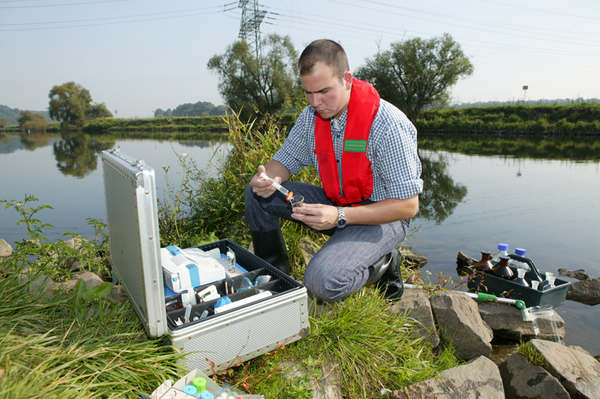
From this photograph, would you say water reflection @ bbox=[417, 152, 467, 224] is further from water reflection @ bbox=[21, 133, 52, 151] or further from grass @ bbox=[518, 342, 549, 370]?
water reflection @ bbox=[21, 133, 52, 151]

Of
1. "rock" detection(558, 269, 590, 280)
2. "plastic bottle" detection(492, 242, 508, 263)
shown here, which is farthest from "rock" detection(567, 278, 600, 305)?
"plastic bottle" detection(492, 242, 508, 263)

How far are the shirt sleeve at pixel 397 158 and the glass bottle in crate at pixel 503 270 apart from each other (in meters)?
1.76

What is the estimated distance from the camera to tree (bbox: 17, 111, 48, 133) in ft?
163

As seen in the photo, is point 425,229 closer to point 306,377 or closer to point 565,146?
point 306,377

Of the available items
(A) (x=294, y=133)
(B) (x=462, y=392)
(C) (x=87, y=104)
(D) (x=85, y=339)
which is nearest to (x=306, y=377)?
(B) (x=462, y=392)

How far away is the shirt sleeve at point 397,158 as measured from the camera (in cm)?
237

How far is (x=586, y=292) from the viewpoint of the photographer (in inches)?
167

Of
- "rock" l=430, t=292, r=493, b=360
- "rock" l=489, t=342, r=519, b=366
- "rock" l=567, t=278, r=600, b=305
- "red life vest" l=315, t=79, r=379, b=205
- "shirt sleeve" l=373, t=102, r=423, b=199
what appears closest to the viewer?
"shirt sleeve" l=373, t=102, r=423, b=199

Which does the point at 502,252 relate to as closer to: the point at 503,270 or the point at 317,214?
the point at 503,270

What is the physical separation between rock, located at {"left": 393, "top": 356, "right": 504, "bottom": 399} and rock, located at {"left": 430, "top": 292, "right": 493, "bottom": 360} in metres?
0.51

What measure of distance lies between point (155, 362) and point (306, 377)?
2.44ft

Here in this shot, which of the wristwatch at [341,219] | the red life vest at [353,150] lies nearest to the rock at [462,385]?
the wristwatch at [341,219]

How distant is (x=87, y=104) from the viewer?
48.6 meters

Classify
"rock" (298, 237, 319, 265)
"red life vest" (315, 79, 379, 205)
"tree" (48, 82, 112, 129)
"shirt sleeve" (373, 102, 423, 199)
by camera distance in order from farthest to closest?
1. "tree" (48, 82, 112, 129)
2. "rock" (298, 237, 319, 265)
3. "red life vest" (315, 79, 379, 205)
4. "shirt sleeve" (373, 102, 423, 199)
